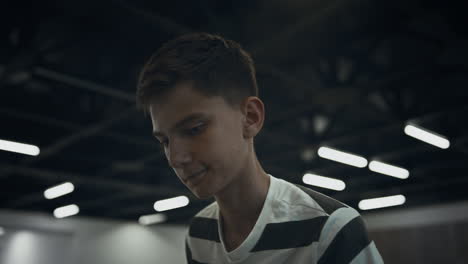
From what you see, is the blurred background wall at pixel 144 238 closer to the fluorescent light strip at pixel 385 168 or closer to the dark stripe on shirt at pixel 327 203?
the fluorescent light strip at pixel 385 168

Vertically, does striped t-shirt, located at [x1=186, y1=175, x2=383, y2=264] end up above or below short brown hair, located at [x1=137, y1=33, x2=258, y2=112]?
below

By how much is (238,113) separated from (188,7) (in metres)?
3.62

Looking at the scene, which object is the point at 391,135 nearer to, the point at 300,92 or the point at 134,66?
the point at 300,92

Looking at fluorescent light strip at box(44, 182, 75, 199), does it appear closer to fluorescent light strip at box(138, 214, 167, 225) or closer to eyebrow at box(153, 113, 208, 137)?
fluorescent light strip at box(138, 214, 167, 225)

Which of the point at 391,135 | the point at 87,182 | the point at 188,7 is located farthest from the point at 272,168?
the point at 188,7

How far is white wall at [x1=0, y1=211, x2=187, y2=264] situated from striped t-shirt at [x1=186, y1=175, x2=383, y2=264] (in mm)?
13731

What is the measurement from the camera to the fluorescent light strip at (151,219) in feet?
51.2

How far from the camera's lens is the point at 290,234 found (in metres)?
1.02

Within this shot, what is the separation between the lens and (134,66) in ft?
17.6

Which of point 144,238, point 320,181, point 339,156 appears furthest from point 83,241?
point 339,156

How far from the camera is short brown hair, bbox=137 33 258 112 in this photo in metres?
1.00

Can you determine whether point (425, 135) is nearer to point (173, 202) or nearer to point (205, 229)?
point (205, 229)

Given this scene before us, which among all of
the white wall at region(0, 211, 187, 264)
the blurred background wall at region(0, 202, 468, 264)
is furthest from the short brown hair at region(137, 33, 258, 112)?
the white wall at region(0, 211, 187, 264)

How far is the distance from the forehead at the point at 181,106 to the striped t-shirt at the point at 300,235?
0.29 meters
